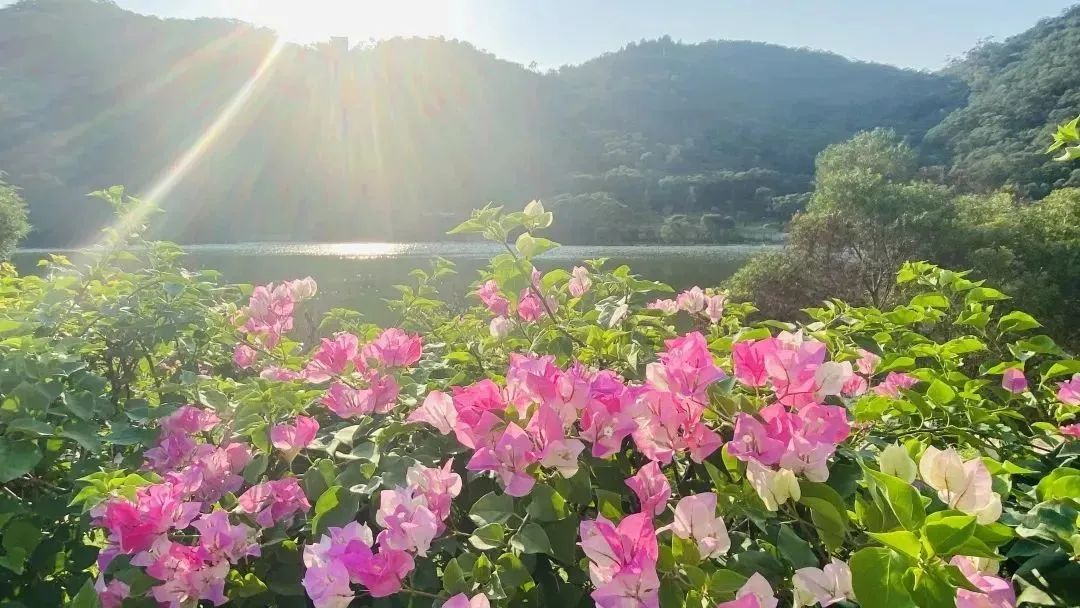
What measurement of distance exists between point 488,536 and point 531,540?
0.19 ft

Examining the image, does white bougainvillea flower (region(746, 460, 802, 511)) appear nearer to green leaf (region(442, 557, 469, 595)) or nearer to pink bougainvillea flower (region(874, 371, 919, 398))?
green leaf (region(442, 557, 469, 595))

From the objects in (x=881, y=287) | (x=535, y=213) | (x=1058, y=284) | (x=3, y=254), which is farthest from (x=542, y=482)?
(x=3, y=254)

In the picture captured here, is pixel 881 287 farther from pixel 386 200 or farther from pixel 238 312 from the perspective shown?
pixel 386 200

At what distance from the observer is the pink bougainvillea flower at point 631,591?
0.61 meters

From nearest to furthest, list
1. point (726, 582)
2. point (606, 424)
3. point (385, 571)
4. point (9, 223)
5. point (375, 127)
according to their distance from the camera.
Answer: point (726, 582) → point (385, 571) → point (606, 424) → point (9, 223) → point (375, 127)

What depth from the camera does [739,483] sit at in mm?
759

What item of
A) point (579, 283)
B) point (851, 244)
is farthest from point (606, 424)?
point (851, 244)

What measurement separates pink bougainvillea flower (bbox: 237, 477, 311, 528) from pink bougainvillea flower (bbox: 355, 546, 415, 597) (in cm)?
28

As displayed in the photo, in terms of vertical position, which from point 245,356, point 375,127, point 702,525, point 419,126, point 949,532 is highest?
point 419,126

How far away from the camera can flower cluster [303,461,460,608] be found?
0.70 meters

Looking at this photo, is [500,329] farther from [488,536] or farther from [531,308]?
[488,536]

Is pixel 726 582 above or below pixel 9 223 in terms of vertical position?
above

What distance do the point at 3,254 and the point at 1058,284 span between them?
37.1 metres

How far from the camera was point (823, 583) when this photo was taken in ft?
2.00
